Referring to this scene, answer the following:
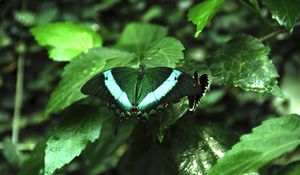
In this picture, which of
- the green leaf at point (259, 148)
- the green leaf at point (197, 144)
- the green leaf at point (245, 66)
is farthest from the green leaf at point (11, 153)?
the green leaf at point (259, 148)

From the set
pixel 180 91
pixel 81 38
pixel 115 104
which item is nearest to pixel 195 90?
pixel 180 91

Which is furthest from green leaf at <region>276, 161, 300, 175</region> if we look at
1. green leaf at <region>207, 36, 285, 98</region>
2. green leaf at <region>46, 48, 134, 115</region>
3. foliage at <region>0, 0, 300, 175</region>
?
green leaf at <region>46, 48, 134, 115</region>

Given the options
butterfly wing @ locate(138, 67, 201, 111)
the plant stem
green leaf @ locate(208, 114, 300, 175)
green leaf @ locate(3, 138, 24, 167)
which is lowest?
green leaf @ locate(208, 114, 300, 175)

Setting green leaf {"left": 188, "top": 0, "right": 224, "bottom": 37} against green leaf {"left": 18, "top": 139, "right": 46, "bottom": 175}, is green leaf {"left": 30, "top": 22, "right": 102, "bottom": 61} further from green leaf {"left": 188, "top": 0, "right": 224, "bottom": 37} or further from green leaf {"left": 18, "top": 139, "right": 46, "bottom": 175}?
green leaf {"left": 188, "top": 0, "right": 224, "bottom": 37}

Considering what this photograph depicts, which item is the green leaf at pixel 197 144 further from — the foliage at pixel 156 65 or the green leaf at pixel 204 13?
the green leaf at pixel 204 13

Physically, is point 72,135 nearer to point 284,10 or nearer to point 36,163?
point 36,163

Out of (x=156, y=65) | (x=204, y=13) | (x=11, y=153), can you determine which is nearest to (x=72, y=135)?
(x=156, y=65)
